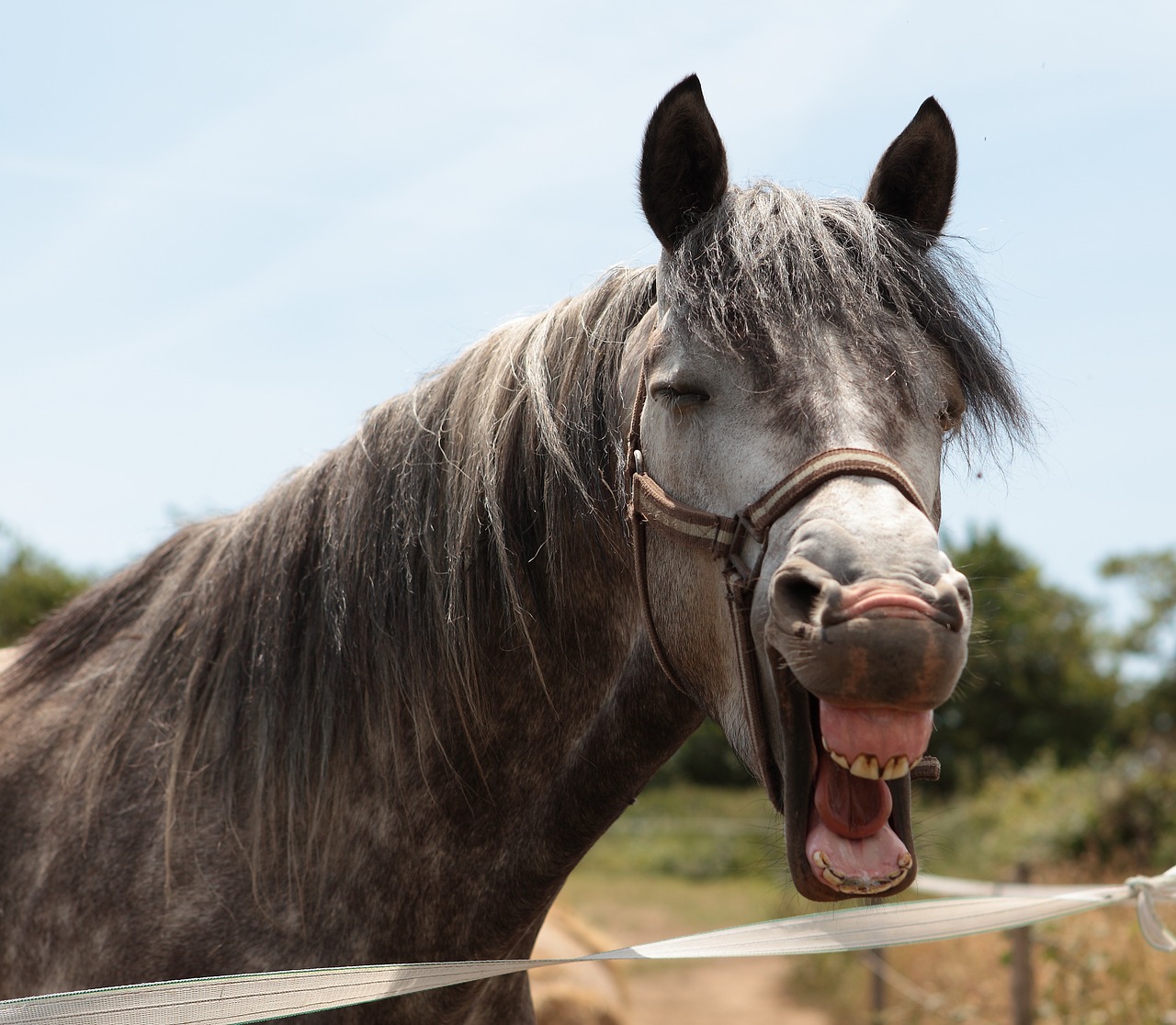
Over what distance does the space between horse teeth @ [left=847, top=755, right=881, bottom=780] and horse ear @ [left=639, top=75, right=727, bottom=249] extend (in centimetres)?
114

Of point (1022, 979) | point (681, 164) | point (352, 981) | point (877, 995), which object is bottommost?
point (877, 995)

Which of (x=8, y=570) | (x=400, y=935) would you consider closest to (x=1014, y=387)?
(x=400, y=935)

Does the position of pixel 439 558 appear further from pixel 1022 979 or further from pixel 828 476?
pixel 1022 979

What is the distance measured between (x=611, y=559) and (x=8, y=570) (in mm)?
29194

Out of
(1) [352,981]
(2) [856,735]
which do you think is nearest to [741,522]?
(2) [856,735]

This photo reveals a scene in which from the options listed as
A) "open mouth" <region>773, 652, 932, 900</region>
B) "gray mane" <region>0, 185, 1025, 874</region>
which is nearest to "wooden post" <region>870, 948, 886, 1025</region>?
"gray mane" <region>0, 185, 1025, 874</region>

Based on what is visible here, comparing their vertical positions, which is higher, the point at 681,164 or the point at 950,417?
the point at 681,164

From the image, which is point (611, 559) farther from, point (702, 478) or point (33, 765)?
point (33, 765)

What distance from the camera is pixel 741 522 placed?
185 cm

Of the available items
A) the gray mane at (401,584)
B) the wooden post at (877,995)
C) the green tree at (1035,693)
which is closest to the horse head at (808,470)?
the gray mane at (401,584)

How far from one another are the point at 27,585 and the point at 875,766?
27.6 meters

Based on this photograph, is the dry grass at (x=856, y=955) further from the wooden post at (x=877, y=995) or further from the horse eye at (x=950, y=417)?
the horse eye at (x=950, y=417)

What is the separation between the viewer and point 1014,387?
217 centimetres

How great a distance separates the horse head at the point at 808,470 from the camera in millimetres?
1609
